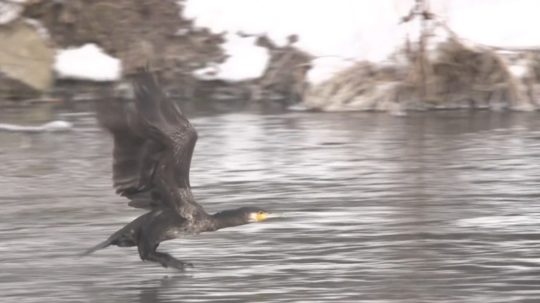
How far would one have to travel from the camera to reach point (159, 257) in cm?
970

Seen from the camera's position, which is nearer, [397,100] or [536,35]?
[397,100]

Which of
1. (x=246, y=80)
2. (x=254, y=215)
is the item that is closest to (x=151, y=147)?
(x=254, y=215)

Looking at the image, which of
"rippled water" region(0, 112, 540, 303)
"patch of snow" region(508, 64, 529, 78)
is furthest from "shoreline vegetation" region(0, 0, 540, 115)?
"rippled water" region(0, 112, 540, 303)

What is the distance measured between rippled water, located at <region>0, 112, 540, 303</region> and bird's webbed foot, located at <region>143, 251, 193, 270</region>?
113 mm

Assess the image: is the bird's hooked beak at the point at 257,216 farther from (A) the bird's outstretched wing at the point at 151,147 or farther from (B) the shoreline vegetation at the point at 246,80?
(B) the shoreline vegetation at the point at 246,80

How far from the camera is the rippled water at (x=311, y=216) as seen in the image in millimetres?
9320

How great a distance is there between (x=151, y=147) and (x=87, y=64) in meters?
13.3

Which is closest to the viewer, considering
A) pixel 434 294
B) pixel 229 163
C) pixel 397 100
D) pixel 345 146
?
pixel 434 294

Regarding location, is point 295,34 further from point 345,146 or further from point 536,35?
point 345,146

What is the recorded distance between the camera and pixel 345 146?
53.4ft

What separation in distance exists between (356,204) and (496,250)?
7.52ft

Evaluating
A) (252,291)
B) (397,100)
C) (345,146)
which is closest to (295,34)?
(397,100)

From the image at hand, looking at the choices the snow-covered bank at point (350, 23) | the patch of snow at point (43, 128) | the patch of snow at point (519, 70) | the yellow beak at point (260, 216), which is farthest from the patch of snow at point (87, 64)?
the yellow beak at point (260, 216)

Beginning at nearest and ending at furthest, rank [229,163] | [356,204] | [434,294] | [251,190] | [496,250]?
[434,294] < [496,250] < [356,204] < [251,190] < [229,163]
